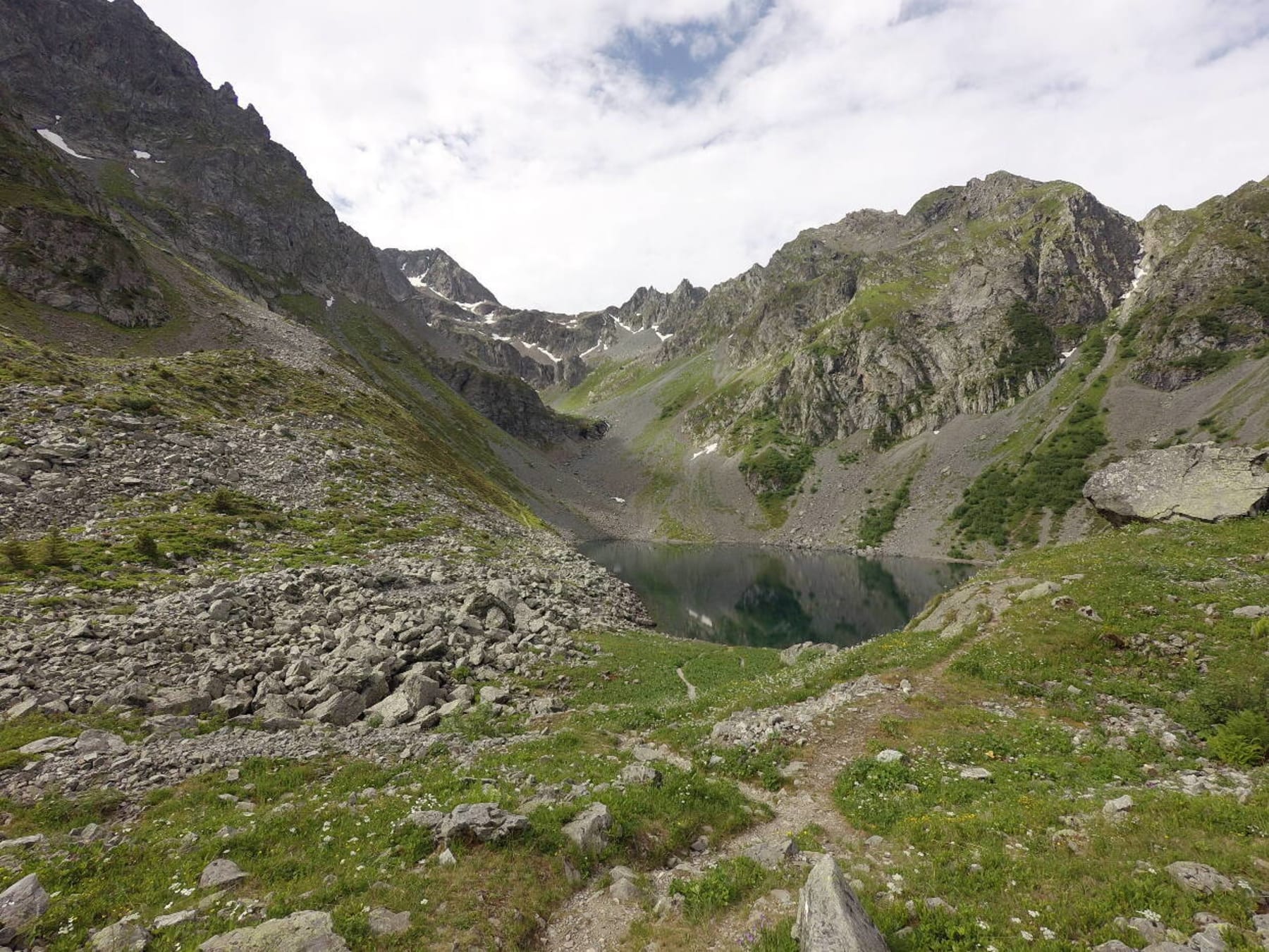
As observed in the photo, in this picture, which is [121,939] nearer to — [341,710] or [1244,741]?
[341,710]

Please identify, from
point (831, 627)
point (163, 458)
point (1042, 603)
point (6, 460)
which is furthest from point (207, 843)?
point (831, 627)

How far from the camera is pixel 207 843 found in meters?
11.3

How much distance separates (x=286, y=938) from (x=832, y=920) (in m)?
8.66

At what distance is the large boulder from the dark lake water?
1071 inches

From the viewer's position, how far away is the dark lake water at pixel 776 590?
6612 centimetres

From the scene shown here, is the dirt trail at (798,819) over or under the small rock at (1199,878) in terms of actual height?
under

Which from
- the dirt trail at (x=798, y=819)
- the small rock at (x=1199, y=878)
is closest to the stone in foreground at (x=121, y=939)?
the dirt trail at (x=798, y=819)

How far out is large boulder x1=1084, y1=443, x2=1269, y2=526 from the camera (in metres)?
35.3

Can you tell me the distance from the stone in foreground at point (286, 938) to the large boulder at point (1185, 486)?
51.0 metres

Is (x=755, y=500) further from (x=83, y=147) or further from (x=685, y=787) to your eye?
(x=83, y=147)

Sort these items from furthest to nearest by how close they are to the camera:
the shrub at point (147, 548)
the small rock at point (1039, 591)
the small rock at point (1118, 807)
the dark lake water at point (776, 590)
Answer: the dark lake water at point (776, 590) → the shrub at point (147, 548) → the small rock at point (1039, 591) → the small rock at point (1118, 807)

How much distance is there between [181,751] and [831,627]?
2608 inches

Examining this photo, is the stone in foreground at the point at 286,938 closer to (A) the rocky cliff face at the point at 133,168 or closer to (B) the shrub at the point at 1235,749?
(B) the shrub at the point at 1235,749

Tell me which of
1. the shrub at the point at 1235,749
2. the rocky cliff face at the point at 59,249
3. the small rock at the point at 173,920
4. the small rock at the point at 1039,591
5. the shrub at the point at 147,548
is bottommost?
the shrub at the point at 1235,749
